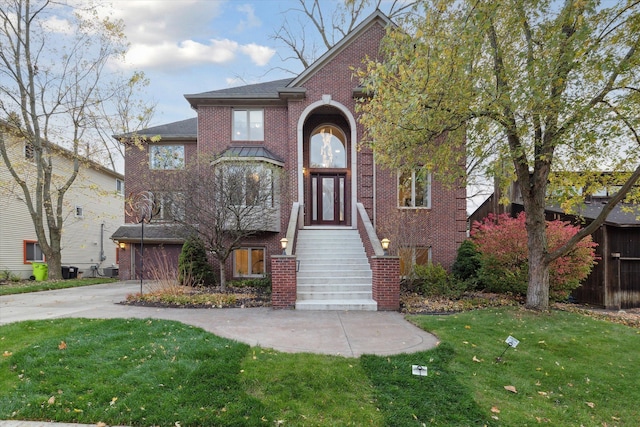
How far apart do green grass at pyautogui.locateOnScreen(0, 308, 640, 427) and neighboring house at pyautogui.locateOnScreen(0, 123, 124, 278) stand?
41.7ft

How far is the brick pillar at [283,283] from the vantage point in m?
7.55

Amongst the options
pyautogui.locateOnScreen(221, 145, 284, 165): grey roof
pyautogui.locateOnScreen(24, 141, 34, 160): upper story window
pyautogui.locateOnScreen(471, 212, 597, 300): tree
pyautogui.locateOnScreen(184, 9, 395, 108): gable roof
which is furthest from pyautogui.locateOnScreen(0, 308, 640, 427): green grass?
pyautogui.locateOnScreen(24, 141, 34, 160): upper story window

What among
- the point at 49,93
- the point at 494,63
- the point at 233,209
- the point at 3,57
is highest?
the point at 3,57

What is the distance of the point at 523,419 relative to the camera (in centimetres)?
308

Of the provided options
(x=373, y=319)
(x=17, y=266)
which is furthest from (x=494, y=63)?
(x=17, y=266)

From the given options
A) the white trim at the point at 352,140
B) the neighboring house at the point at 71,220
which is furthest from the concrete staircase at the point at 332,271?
the neighboring house at the point at 71,220

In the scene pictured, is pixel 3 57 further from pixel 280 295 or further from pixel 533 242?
pixel 533 242

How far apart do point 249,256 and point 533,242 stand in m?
9.19

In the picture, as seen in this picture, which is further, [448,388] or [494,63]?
[494,63]

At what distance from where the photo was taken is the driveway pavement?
4.79 m

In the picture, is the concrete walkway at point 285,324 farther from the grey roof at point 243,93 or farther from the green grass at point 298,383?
the grey roof at point 243,93

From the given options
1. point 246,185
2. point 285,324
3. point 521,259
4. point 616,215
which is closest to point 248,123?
point 246,185

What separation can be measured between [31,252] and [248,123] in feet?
47.0

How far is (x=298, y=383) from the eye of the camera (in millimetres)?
3498
